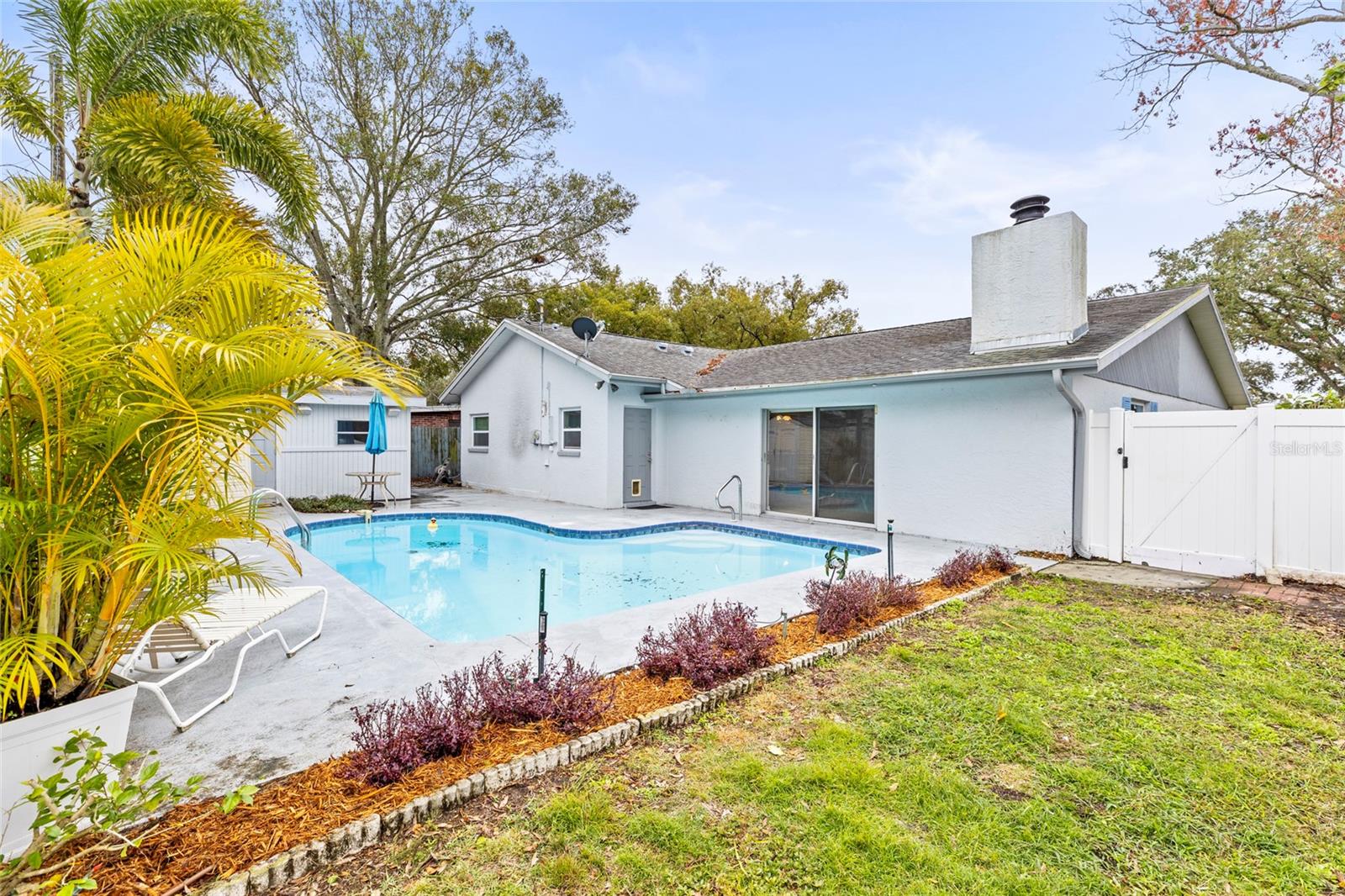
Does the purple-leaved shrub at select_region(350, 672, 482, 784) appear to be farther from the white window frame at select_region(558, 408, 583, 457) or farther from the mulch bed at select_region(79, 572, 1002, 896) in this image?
the white window frame at select_region(558, 408, 583, 457)

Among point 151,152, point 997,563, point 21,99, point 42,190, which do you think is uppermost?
point 21,99

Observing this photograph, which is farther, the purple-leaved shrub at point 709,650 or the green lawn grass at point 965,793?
the purple-leaved shrub at point 709,650

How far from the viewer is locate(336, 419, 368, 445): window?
14.1 m

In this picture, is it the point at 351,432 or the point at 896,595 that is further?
the point at 351,432

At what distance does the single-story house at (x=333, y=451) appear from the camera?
13344mm

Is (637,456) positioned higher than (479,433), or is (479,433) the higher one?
(479,433)

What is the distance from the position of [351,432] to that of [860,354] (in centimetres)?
1182

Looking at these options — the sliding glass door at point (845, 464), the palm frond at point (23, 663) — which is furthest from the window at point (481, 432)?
the palm frond at point (23, 663)

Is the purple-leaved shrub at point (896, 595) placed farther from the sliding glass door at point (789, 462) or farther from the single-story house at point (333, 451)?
the single-story house at point (333, 451)

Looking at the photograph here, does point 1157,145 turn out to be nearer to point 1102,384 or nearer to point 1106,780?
point 1102,384

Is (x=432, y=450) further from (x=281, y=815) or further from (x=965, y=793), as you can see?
(x=965, y=793)

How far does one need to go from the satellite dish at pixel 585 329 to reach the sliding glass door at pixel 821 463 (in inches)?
181

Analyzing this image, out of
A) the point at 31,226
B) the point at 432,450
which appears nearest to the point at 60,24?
the point at 31,226

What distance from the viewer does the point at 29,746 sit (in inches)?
88.1
